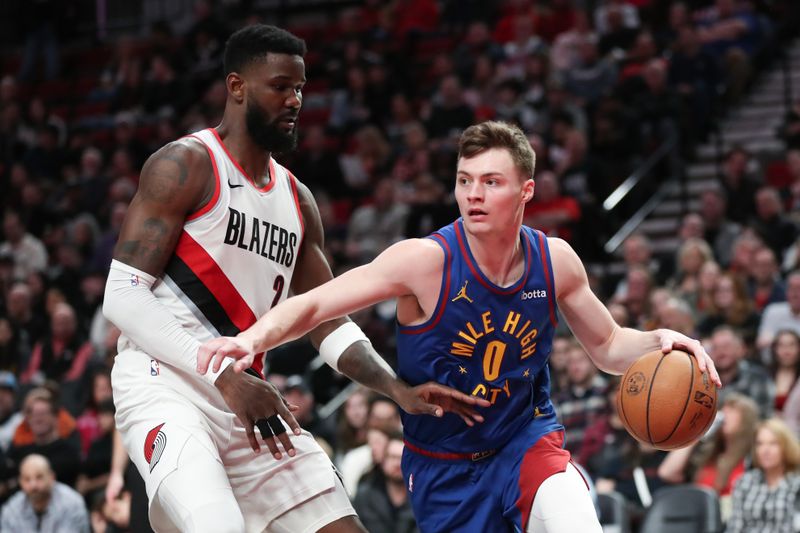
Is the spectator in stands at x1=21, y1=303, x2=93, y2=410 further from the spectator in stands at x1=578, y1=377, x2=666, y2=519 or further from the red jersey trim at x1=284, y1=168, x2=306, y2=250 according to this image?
the red jersey trim at x1=284, y1=168, x2=306, y2=250

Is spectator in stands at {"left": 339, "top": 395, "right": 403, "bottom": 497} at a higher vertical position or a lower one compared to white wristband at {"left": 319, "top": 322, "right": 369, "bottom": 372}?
lower

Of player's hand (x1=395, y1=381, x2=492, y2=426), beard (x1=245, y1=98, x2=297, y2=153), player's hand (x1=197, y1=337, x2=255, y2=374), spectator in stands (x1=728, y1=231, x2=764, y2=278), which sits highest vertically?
beard (x1=245, y1=98, x2=297, y2=153)

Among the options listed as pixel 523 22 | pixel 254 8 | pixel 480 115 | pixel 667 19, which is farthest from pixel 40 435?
pixel 254 8

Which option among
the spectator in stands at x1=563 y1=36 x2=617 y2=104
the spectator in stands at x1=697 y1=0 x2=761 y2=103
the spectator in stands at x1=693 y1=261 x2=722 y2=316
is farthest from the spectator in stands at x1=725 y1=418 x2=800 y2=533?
the spectator in stands at x1=697 y1=0 x2=761 y2=103

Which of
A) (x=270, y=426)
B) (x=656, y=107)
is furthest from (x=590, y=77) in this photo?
(x=270, y=426)

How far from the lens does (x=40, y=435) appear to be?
9.72 m

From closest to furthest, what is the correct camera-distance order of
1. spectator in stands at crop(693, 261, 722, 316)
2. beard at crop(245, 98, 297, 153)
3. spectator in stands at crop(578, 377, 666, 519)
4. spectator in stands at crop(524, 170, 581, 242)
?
beard at crop(245, 98, 297, 153), spectator in stands at crop(578, 377, 666, 519), spectator in stands at crop(693, 261, 722, 316), spectator in stands at crop(524, 170, 581, 242)

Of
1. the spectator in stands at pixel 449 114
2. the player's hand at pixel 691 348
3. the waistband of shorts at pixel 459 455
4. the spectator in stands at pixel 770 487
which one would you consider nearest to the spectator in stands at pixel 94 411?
the spectator in stands at pixel 449 114

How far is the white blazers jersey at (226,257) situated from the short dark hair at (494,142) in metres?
0.81

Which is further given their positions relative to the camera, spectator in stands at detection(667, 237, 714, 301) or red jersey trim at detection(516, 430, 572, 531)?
spectator in stands at detection(667, 237, 714, 301)

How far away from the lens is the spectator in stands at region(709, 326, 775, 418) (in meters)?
8.40

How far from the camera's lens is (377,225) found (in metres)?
12.1

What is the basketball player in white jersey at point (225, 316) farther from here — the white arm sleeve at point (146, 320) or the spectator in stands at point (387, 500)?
the spectator in stands at point (387, 500)

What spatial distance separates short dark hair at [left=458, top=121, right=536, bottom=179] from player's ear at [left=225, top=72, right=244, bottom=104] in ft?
2.89
